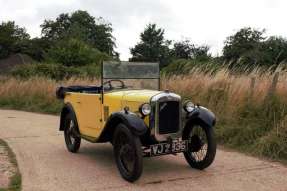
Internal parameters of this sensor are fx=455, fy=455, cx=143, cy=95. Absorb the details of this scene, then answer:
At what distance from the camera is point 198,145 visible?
7.41m

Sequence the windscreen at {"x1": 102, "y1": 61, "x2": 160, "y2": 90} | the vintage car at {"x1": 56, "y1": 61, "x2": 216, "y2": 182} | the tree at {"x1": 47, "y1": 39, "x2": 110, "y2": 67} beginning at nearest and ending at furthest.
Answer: the vintage car at {"x1": 56, "y1": 61, "x2": 216, "y2": 182} → the windscreen at {"x1": 102, "y1": 61, "x2": 160, "y2": 90} → the tree at {"x1": 47, "y1": 39, "x2": 110, "y2": 67}

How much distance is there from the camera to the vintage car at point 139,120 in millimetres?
6684

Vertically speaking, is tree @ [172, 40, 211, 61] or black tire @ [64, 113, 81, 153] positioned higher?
tree @ [172, 40, 211, 61]

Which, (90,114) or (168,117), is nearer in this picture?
(168,117)

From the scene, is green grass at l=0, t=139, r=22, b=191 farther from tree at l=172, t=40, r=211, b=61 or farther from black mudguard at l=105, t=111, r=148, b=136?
tree at l=172, t=40, r=211, b=61

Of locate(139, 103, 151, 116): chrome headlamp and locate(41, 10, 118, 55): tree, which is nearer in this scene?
locate(139, 103, 151, 116): chrome headlamp

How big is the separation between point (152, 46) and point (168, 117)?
60.8m

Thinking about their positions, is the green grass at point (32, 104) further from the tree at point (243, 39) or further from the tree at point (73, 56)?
the tree at point (243, 39)

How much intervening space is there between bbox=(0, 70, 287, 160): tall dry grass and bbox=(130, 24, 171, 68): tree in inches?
2084

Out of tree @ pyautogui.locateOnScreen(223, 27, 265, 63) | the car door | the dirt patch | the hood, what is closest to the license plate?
the hood

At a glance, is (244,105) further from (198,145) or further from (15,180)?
(15,180)

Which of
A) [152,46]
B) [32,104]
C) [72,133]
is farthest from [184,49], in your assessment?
[72,133]

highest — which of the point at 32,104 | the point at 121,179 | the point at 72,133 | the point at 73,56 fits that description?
the point at 73,56

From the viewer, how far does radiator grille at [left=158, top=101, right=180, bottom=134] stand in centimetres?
696
